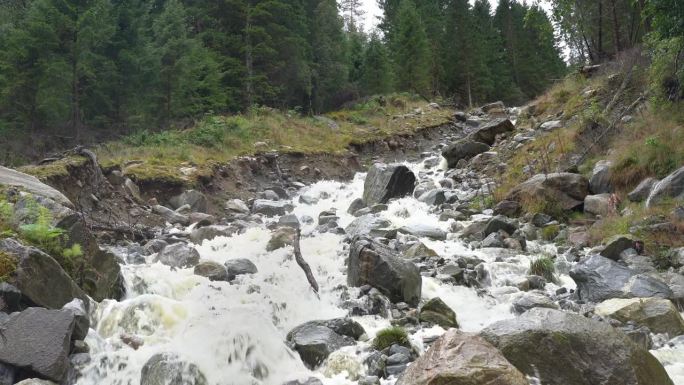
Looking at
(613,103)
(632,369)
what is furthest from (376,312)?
(613,103)

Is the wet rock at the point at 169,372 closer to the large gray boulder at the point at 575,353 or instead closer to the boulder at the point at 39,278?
the boulder at the point at 39,278

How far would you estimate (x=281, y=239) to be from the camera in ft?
34.9

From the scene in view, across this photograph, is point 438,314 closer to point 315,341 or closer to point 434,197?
point 315,341

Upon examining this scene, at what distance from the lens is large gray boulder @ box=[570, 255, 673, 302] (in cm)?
688

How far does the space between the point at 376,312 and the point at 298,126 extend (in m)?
17.4

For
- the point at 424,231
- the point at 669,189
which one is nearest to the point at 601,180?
the point at 669,189

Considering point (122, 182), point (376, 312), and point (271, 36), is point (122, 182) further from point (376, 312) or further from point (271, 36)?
point (271, 36)

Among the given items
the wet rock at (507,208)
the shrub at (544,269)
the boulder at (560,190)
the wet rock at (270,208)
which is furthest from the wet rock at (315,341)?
the wet rock at (270,208)

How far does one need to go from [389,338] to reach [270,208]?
30.4 feet

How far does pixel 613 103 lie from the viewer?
15102mm

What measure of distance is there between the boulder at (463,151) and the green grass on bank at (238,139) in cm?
495

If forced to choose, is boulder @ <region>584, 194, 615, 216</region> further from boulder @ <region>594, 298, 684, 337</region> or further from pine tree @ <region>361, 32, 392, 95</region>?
pine tree @ <region>361, 32, 392, 95</region>

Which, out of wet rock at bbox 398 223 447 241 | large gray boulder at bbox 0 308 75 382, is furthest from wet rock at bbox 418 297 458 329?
large gray boulder at bbox 0 308 75 382

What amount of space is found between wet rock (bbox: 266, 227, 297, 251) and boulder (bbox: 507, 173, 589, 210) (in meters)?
5.52
